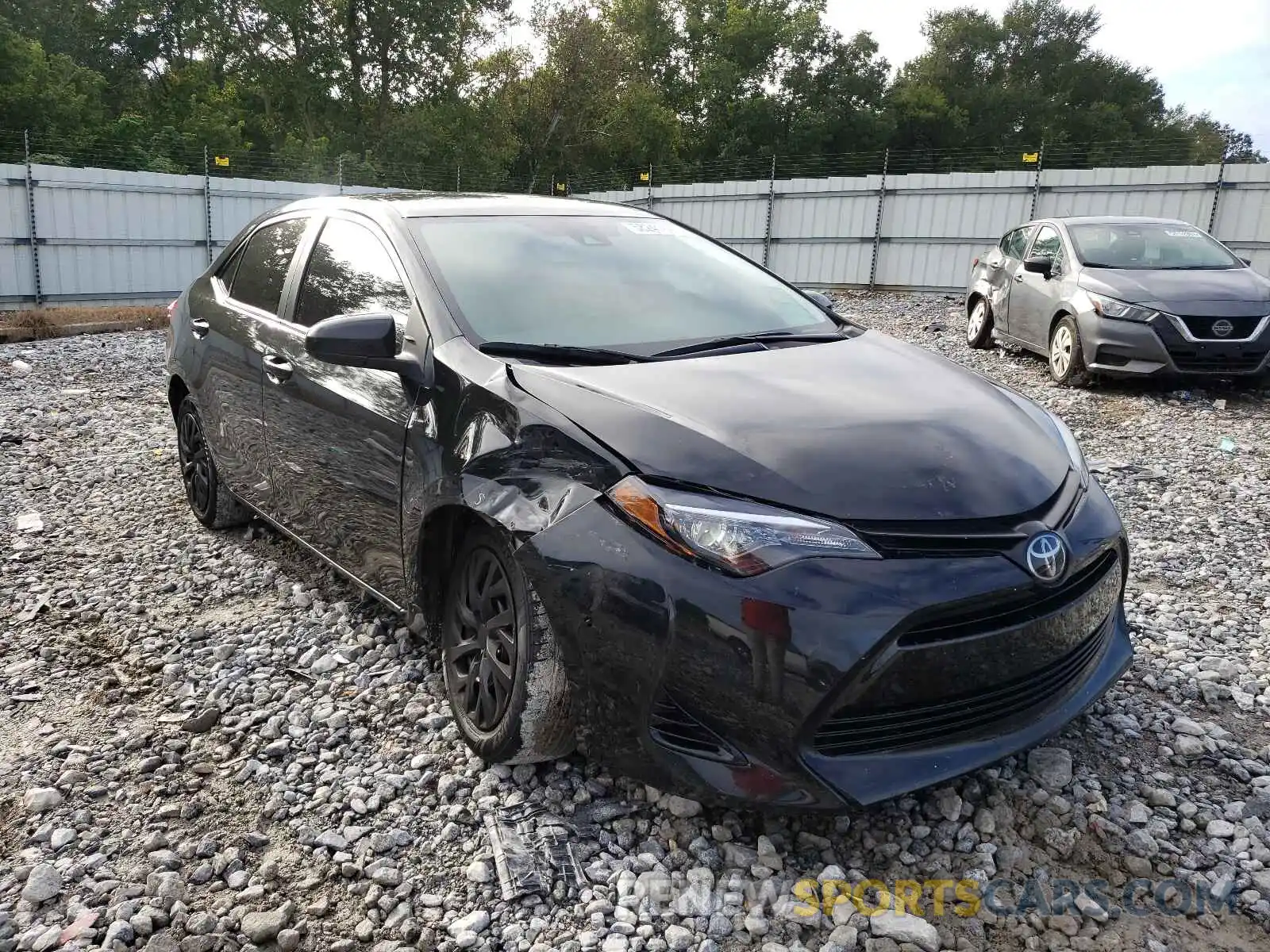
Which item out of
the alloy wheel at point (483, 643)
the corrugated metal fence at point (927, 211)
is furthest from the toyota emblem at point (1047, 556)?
the corrugated metal fence at point (927, 211)

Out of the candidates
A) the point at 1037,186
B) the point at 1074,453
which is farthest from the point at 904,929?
the point at 1037,186

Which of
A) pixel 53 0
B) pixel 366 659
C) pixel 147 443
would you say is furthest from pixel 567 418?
pixel 53 0

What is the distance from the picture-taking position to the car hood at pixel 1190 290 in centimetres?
788

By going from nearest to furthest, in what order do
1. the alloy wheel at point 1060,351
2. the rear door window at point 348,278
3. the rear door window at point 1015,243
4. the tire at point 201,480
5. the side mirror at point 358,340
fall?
the side mirror at point 358,340 → the rear door window at point 348,278 → the tire at point 201,480 → the alloy wheel at point 1060,351 → the rear door window at point 1015,243

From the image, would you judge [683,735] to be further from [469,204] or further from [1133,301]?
[1133,301]

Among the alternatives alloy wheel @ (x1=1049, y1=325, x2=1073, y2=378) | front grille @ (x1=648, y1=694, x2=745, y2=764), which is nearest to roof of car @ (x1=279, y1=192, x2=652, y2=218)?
front grille @ (x1=648, y1=694, x2=745, y2=764)

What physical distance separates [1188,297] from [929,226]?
425 inches

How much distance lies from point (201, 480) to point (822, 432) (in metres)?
3.54

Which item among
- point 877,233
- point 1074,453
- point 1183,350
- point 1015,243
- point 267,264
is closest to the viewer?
point 1074,453

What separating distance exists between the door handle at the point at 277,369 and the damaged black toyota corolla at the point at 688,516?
17mm

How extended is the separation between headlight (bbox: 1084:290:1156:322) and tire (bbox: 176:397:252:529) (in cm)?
687

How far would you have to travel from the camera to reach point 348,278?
3.51m

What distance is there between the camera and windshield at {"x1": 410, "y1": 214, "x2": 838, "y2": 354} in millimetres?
3021

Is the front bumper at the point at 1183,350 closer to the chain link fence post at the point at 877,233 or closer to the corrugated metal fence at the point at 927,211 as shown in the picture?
the corrugated metal fence at the point at 927,211
